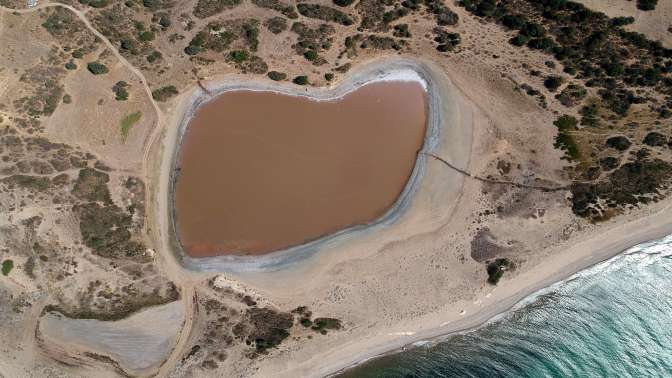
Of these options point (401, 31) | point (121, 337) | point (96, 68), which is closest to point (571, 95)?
point (401, 31)

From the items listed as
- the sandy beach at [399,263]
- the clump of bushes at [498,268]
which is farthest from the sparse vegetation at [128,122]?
the clump of bushes at [498,268]

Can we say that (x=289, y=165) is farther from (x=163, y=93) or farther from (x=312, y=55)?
(x=163, y=93)

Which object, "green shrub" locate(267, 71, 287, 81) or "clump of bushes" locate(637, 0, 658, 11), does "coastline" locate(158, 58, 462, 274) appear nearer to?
"green shrub" locate(267, 71, 287, 81)

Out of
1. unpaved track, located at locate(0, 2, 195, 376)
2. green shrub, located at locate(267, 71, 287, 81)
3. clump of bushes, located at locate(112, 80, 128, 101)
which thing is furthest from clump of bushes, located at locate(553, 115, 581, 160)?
clump of bushes, located at locate(112, 80, 128, 101)

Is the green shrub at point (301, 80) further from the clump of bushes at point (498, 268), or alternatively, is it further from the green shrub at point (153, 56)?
the clump of bushes at point (498, 268)

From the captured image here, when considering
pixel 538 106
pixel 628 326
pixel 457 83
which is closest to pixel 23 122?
pixel 457 83

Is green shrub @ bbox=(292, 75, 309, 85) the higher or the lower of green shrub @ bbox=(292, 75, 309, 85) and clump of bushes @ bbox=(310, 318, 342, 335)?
the higher

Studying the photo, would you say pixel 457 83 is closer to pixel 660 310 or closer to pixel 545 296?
pixel 545 296
